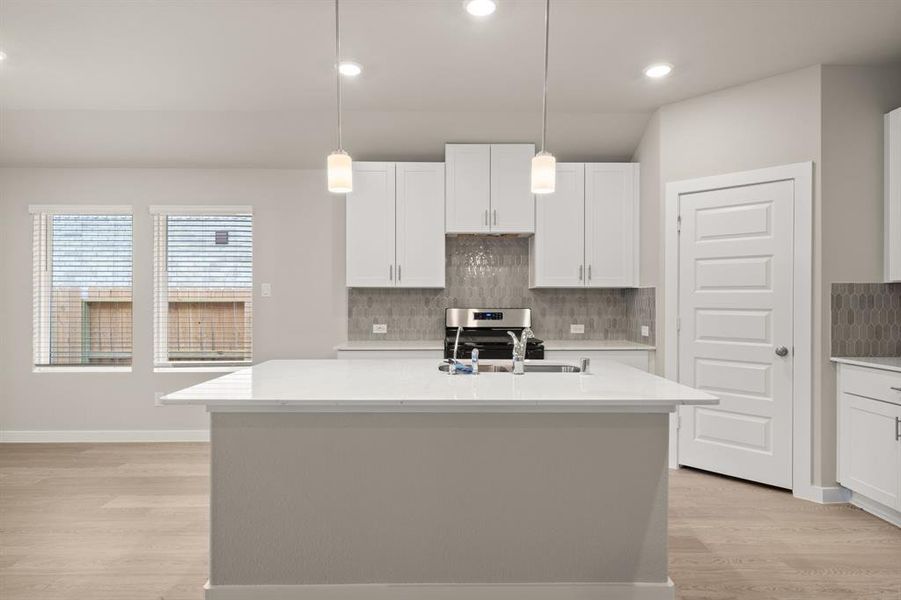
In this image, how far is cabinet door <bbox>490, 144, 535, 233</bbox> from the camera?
4305 millimetres

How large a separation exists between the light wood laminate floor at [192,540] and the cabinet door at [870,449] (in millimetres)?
186

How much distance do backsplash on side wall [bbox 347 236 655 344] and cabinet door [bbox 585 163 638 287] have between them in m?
0.42

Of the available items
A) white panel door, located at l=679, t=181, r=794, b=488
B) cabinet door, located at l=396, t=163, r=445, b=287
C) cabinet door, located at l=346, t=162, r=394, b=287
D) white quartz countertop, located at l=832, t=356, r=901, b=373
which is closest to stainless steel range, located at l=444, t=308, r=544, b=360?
cabinet door, located at l=396, t=163, r=445, b=287

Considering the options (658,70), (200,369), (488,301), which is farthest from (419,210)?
(200,369)

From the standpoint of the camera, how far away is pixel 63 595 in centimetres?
224

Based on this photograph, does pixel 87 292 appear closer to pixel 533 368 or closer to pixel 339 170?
pixel 339 170

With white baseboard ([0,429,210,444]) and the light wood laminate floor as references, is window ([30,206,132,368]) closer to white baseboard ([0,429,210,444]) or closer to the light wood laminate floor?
white baseboard ([0,429,210,444])

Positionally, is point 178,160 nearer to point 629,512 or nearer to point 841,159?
point 629,512

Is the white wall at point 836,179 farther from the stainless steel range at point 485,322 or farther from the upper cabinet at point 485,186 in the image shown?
the stainless steel range at point 485,322

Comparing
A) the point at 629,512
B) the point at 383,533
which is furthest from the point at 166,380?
the point at 629,512

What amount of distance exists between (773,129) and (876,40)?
654mm

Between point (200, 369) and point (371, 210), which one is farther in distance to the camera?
point (200, 369)

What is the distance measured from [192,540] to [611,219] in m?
3.63

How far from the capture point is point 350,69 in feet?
11.1
